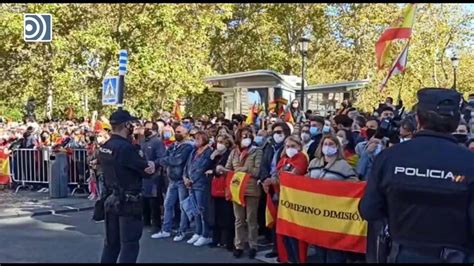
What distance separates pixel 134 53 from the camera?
27703 millimetres

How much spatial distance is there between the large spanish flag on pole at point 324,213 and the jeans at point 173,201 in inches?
92.6

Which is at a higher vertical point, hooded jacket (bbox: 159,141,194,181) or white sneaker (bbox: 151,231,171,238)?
hooded jacket (bbox: 159,141,194,181)

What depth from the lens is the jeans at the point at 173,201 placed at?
32.2 feet

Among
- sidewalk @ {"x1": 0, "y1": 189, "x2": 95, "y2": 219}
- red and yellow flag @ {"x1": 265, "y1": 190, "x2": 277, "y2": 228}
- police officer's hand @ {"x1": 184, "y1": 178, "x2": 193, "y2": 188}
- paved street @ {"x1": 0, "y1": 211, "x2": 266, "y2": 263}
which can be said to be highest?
police officer's hand @ {"x1": 184, "y1": 178, "x2": 193, "y2": 188}

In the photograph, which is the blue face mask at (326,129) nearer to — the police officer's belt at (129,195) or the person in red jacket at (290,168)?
the person in red jacket at (290,168)

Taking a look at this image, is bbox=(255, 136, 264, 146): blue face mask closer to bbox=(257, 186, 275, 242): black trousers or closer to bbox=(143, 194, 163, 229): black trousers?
bbox=(257, 186, 275, 242): black trousers

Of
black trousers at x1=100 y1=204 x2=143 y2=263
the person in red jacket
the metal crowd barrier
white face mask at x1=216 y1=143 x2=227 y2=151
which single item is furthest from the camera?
the metal crowd barrier

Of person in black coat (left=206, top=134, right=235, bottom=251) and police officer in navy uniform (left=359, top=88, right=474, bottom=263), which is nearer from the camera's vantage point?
police officer in navy uniform (left=359, top=88, right=474, bottom=263)

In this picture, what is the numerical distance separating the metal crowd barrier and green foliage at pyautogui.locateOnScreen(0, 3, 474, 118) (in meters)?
10.3

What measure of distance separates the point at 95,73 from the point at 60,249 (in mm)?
20541

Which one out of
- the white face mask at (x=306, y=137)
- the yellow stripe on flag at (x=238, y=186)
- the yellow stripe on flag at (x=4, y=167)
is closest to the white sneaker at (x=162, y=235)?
the yellow stripe on flag at (x=238, y=186)

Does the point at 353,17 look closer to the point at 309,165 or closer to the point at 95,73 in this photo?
the point at 95,73

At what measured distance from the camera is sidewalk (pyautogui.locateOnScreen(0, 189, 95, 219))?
12.6 meters

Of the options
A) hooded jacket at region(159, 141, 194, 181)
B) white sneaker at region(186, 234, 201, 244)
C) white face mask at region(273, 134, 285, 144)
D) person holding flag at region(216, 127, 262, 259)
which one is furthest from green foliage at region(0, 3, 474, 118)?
white face mask at region(273, 134, 285, 144)
